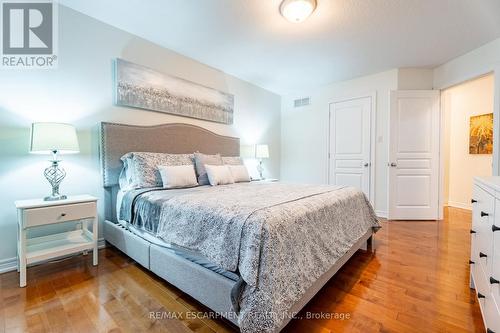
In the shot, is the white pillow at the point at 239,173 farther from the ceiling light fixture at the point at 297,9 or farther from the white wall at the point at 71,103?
the ceiling light fixture at the point at 297,9

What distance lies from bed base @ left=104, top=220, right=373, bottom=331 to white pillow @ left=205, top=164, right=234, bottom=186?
0.97 meters

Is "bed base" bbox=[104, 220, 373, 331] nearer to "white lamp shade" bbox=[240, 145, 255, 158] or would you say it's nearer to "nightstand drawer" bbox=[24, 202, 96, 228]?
"nightstand drawer" bbox=[24, 202, 96, 228]

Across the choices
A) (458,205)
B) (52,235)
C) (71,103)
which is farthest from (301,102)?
(52,235)

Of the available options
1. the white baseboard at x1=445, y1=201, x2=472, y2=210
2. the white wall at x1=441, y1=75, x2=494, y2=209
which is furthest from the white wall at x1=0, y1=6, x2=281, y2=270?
the white baseboard at x1=445, y1=201, x2=472, y2=210

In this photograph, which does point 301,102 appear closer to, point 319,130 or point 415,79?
point 319,130

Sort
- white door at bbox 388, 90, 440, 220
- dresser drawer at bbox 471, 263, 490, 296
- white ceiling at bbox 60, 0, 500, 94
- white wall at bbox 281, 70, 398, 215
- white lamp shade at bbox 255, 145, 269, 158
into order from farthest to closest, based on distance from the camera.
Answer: white lamp shade at bbox 255, 145, 269, 158 < white wall at bbox 281, 70, 398, 215 < white door at bbox 388, 90, 440, 220 < white ceiling at bbox 60, 0, 500, 94 < dresser drawer at bbox 471, 263, 490, 296

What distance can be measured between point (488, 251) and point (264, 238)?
1242mm

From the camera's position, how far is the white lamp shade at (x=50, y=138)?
6.02 ft

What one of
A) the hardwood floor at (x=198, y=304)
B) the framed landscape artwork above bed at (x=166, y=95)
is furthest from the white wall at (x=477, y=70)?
the framed landscape artwork above bed at (x=166, y=95)

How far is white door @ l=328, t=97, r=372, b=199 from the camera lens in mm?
4027

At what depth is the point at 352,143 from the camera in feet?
13.7

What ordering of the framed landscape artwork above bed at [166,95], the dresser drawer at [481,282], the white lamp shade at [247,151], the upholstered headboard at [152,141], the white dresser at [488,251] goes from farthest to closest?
the white lamp shade at [247,151], the framed landscape artwork above bed at [166,95], the upholstered headboard at [152,141], the dresser drawer at [481,282], the white dresser at [488,251]

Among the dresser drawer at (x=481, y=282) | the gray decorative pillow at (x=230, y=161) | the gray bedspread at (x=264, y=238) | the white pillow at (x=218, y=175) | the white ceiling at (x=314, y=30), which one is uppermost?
the white ceiling at (x=314, y=30)

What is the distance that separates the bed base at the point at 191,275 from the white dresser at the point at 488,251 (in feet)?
2.54
